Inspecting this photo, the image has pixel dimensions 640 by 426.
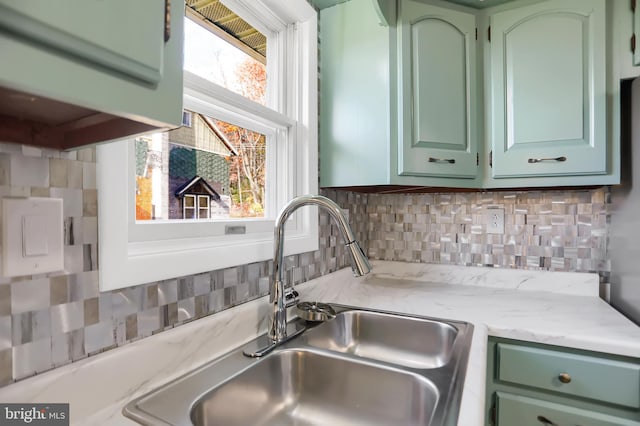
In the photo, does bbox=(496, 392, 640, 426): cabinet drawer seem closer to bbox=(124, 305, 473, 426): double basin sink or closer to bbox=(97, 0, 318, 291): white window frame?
bbox=(124, 305, 473, 426): double basin sink

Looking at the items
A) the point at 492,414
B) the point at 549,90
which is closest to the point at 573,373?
the point at 492,414

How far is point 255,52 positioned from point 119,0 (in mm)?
1015

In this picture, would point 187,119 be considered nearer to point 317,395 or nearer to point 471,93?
point 317,395

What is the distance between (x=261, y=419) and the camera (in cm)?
81

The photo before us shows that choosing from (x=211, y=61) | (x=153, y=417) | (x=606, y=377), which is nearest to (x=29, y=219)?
(x=153, y=417)

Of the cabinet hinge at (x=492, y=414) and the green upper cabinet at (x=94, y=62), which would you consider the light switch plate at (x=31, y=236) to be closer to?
the green upper cabinet at (x=94, y=62)

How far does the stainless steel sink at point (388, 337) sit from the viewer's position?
1084 mm

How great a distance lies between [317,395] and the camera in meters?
0.89

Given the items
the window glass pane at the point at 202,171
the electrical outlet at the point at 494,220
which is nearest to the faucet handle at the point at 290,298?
the window glass pane at the point at 202,171

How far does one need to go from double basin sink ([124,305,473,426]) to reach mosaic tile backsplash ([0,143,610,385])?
0.16 m

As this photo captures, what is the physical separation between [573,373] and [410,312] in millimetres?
486

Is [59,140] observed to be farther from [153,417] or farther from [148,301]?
[153,417]

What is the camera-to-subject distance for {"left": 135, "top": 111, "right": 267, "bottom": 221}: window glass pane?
927mm

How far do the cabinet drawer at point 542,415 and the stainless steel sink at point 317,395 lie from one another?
496 millimetres
